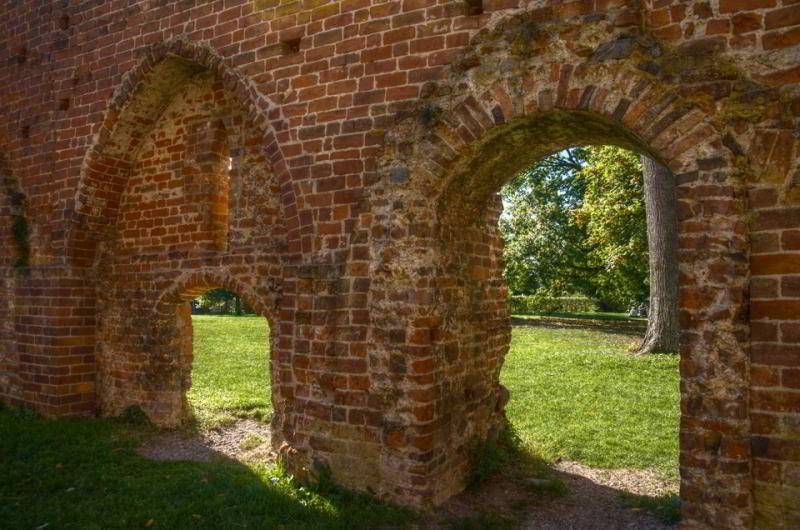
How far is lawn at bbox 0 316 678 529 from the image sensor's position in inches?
190

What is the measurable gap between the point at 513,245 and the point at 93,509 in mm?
20043

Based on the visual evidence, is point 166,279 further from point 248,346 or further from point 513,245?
point 513,245

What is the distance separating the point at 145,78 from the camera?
7.07 m

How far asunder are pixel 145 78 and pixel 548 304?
21245 mm

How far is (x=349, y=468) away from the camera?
207 inches

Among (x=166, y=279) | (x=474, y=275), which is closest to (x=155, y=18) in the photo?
(x=166, y=279)

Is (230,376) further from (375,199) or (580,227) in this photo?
(580,227)

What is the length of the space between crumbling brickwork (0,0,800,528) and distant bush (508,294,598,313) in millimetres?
11787

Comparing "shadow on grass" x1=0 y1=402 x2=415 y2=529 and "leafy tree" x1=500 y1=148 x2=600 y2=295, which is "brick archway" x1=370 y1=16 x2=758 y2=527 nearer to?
"shadow on grass" x1=0 y1=402 x2=415 y2=529

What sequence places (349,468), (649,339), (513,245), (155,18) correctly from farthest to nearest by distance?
(513,245), (649,339), (155,18), (349,468)

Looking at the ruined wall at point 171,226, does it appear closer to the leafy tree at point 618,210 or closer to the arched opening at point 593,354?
the arched opening at point 593,354

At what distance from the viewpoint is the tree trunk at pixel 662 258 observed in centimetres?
1303

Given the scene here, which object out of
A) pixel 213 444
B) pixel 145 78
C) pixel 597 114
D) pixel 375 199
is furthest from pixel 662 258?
pixel 145 78

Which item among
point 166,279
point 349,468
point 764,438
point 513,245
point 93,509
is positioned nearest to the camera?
point 764,438
